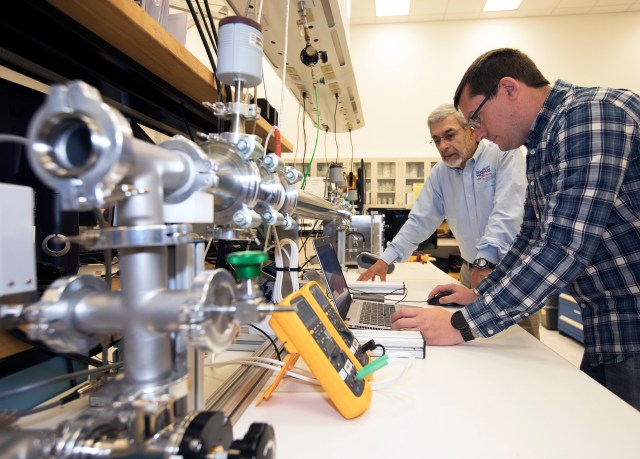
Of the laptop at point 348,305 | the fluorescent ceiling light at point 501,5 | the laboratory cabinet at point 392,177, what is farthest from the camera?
the laboratory cabinet at point 392,177

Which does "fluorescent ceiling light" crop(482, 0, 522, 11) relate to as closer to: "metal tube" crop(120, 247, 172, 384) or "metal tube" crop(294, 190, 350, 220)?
"metal tube" crop(294, 190, 350, 220)

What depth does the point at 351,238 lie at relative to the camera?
272 centimetres

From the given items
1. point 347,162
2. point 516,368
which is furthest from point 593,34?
point 516,368

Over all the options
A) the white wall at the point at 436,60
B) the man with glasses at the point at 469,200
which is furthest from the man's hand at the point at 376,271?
the white wall at the point at 436,60

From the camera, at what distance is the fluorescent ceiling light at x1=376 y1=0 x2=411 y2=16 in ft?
17.2

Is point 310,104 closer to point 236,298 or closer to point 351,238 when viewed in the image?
point 351,238

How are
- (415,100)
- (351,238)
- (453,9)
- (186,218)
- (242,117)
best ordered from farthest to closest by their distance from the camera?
1. (415,100)
2. (453,9)
3. (351,238)
4. (242,117)
5. (186,218)

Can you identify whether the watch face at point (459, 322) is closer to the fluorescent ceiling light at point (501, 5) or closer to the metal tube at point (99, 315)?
the metal tube at point (99, 315)

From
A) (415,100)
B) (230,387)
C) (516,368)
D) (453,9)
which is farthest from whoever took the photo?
(415,100)

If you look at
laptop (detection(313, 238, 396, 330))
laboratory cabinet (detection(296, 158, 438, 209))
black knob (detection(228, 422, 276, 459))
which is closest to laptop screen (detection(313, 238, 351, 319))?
laptop (detection(313, 238, 396, 330))

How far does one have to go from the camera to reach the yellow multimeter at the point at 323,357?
663 millimetres

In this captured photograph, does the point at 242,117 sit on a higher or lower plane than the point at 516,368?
higher

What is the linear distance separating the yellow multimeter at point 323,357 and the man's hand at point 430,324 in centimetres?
36

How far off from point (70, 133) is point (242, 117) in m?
0.32
